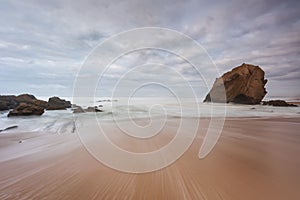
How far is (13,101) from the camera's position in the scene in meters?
26.2

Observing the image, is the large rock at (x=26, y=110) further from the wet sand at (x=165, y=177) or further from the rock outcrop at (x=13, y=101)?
the wet sand at (x=165, y=177)

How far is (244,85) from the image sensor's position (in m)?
28.8

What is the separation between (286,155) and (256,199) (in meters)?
2.33

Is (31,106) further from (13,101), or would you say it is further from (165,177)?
(165,177)

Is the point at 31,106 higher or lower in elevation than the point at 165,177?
higher

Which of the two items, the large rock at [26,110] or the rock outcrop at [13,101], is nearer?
the large rock at [26,110]

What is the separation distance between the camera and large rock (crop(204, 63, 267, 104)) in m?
28.8

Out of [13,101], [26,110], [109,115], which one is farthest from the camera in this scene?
[13,101]

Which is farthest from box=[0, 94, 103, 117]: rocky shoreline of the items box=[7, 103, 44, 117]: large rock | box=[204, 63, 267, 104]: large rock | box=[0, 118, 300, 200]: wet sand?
box=[204, 63, 267, 104]: large rock

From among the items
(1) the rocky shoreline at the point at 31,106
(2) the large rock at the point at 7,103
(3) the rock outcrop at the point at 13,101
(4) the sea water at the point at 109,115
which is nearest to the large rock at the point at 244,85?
(4) the sea water at the point at 109,115

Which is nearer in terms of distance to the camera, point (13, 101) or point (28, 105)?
point (28, 105)

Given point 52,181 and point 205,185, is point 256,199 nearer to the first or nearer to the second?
point 205,185

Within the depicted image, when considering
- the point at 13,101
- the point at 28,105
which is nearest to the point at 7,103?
the point at 13,101

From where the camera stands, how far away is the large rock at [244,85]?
2877 centimetres
